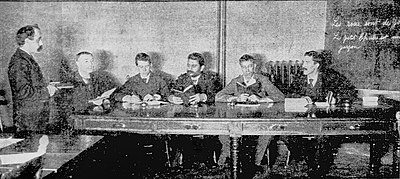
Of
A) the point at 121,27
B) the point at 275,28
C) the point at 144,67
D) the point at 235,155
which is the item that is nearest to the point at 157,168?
the point at 144,67

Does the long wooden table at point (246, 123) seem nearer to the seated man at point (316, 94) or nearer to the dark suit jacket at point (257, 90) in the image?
the seated man at point (316, 94)

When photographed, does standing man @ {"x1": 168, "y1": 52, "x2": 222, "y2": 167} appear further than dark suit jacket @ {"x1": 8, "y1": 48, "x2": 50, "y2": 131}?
Yes

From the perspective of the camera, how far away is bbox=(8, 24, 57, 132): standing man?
362 cm

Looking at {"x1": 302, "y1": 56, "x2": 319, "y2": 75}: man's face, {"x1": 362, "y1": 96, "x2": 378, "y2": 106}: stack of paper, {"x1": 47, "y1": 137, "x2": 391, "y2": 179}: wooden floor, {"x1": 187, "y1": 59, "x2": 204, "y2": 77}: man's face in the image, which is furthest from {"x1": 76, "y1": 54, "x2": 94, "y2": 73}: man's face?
{"x1": 362, "y1": 96, "x2": 378, "y2": 106}: stack of paper

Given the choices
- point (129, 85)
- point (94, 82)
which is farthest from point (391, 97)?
point (94, 82)

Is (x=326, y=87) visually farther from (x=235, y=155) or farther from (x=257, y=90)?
(x=235, y=155)

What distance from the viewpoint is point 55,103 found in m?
5.24

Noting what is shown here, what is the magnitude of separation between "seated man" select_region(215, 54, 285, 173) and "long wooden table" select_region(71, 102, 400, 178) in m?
0.78

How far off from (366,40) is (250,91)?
186 cm

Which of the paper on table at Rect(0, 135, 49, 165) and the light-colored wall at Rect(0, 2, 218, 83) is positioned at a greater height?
the light-colored wall at Rect(0, 2, 218, 83)

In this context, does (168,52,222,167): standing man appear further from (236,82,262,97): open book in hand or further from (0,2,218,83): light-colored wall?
(0,2,218,83): light-colored wall

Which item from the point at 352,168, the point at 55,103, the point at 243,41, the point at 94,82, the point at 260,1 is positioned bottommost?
the point at 352,168

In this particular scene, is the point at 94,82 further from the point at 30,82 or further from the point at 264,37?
the point at 264,37

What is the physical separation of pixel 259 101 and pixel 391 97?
1.70m
